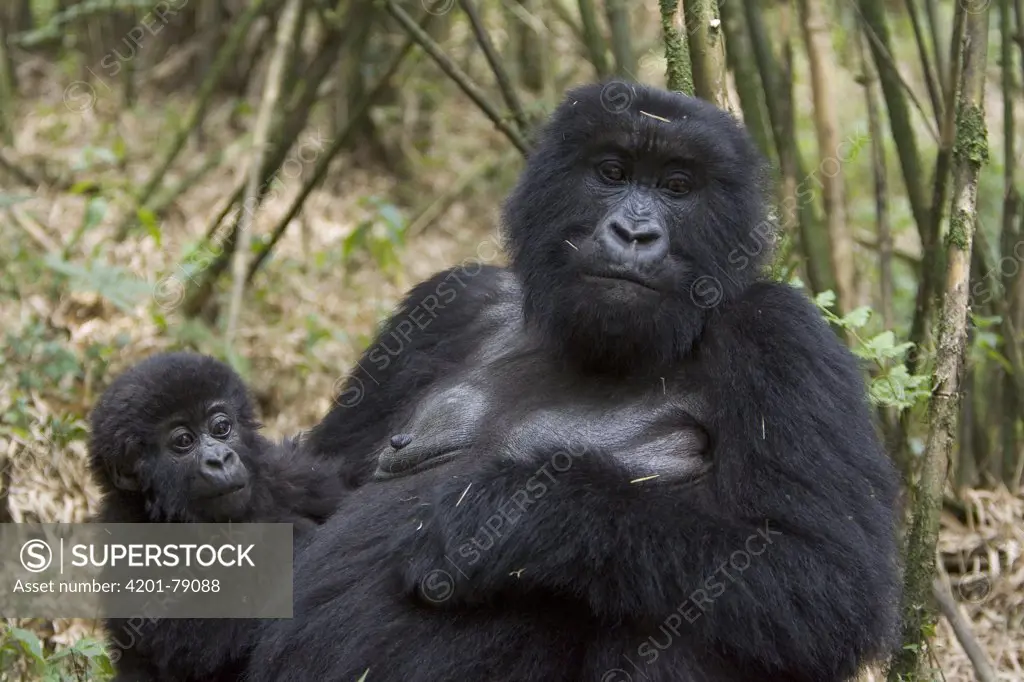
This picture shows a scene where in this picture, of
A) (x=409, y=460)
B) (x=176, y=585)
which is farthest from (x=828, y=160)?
(x=176, y=585)

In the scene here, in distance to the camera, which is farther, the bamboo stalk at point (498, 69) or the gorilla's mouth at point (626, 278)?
the bamboo stalk at point (498, 69)

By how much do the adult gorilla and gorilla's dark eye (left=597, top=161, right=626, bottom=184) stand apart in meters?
0.01

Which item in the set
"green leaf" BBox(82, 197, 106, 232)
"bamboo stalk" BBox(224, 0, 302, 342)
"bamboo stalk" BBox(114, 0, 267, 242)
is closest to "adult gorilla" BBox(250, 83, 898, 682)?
"bamboo stalk" BBox(224, 0, 302, 342)

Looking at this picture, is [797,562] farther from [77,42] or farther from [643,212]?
[77,42]

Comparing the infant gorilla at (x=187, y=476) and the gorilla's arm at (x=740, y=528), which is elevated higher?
the gorilla's arm at (x=740, y=528)

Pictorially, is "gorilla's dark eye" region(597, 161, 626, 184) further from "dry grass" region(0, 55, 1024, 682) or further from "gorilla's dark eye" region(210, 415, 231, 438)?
"dry grass" region(0, 55, 1024, 682)

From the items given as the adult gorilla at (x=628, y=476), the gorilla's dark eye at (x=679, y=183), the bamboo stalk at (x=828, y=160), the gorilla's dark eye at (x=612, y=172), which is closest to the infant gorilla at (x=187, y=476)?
the adult gorilla at (x=628, y=476)

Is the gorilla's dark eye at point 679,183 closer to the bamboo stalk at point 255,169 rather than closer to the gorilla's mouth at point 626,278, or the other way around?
the gorilla's mouth at point 626,278

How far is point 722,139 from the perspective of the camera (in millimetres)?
3369

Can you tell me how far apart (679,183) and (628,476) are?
2.71 ft

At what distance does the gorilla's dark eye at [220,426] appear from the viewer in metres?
3.74

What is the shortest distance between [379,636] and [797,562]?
3.48 ft

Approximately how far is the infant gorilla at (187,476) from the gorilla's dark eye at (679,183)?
1.48m

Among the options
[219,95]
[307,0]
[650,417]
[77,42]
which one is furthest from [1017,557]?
[77,42]
